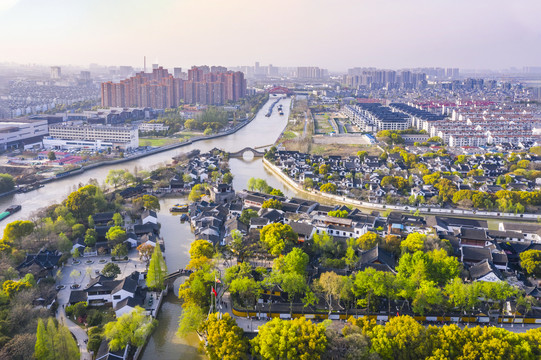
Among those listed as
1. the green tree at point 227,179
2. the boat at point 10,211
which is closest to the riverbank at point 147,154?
the boat at point 10,211

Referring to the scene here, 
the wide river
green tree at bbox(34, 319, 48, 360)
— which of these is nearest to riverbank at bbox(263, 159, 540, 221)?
the wide river

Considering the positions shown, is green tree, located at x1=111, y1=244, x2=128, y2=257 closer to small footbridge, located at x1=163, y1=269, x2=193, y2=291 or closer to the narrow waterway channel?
small footbridge, located at x1=163, y1=269, x2=193, y2=291

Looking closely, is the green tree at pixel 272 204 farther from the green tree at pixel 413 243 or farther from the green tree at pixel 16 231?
the green tree at pixel 16 231

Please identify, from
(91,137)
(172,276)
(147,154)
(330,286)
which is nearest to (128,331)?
(172,276)

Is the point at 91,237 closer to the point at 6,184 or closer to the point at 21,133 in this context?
the point at 6,184

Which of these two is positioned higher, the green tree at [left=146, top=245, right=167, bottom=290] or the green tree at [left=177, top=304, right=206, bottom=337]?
the green tree at [left=146, top=245, right=167, bottom=290]

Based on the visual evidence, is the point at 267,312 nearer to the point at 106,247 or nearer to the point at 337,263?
the point at 337,263

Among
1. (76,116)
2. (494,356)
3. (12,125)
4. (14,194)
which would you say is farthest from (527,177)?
(76,116)
